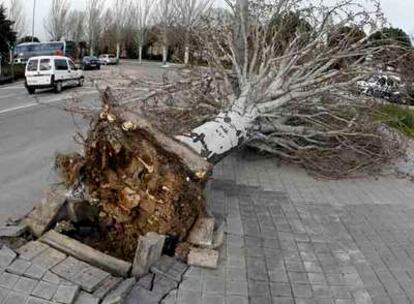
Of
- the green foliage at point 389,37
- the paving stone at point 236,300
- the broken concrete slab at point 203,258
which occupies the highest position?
the green foliage at point 389,37

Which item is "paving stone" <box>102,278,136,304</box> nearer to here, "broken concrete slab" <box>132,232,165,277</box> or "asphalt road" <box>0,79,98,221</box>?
"broken concrete slab" <box>132,232,165,277</box>

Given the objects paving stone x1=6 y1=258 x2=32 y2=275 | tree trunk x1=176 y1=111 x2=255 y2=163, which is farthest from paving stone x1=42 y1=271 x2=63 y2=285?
tree trunk x1=176 y1=111 x2=255 y2=163

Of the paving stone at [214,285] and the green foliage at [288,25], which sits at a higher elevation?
the green foliage at [288,25]

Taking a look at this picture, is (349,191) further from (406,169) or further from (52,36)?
(52,36)

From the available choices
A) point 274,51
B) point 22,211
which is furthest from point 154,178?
point 274,51

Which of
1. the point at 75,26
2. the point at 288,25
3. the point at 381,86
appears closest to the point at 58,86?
the point at 288,25

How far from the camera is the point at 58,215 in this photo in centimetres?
425

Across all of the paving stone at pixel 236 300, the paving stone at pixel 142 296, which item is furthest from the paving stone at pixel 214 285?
the paving stone at pixel 142 296

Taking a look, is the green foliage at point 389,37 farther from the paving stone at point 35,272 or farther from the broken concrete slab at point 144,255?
the paving stone at point 35,272

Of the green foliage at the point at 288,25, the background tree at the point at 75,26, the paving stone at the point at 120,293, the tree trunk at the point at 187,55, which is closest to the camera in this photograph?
the paving stone at the point at 120,293

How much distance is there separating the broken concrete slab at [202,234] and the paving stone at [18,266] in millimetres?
1411

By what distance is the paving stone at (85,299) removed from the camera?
3.32 metres

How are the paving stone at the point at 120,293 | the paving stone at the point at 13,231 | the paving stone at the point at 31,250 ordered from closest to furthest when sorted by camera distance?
the paving stone at the point at 120,293, the paving stone at the point at 31,250, the paving stone at the point at 13,231

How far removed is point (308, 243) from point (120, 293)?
7.07ft
